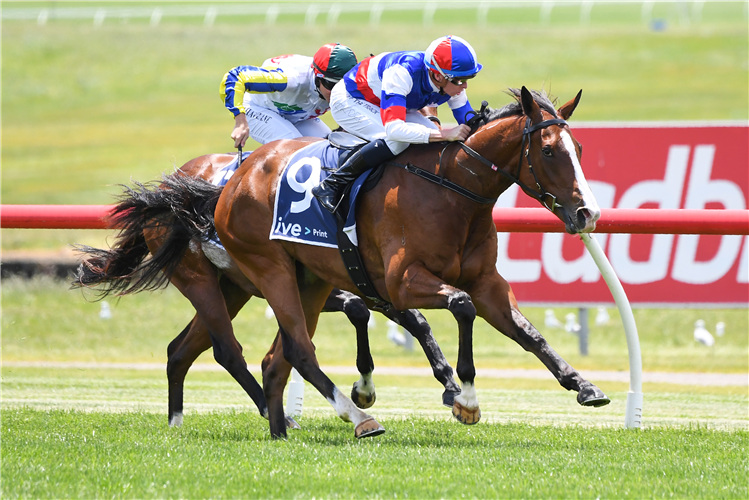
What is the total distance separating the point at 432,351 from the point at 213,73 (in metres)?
31.7

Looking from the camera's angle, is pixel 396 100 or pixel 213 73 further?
pixel 213 73

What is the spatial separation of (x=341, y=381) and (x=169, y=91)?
28.2m

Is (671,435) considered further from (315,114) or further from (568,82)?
(568,82)

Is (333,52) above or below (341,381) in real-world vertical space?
above

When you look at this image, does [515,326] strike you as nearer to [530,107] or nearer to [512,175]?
[512,175]

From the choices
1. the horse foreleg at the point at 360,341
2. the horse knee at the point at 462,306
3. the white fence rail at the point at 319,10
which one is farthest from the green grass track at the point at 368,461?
the white fence rail at the point at 319,10

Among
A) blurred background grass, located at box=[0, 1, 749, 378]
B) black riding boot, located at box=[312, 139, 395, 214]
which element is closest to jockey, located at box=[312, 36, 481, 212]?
black riding boot, located at box=[312, 139, 395, 214]

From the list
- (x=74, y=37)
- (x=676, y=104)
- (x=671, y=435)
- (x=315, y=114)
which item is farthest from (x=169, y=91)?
(x=671, y=435)

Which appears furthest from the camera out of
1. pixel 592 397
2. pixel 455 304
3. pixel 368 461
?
pixel 455 304

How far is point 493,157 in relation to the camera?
5.09 m

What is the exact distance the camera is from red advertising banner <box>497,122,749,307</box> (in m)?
10.5

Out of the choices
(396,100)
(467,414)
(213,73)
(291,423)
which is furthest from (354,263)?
(213,73)

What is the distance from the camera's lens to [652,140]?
10766 mm

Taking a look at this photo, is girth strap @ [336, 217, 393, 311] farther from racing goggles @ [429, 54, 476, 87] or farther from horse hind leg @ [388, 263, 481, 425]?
racing goggles @ [429, 54, 476, 87]
